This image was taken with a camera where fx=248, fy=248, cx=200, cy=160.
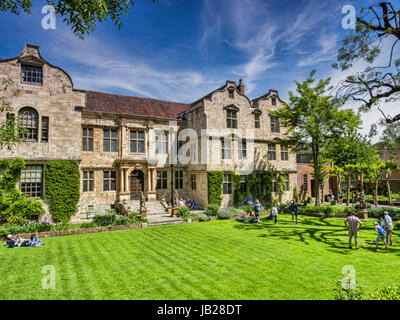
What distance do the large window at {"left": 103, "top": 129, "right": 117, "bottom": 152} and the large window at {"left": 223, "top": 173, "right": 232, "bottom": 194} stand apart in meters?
11.8

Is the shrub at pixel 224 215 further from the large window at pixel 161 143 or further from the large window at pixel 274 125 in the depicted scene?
the large window at pixel 274 125

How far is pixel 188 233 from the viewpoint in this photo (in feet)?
52.9

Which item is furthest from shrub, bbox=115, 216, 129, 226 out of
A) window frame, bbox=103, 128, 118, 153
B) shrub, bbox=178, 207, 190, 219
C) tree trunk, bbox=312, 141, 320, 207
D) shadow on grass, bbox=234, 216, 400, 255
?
tree trunk, bbox=312, 141, 320, 207

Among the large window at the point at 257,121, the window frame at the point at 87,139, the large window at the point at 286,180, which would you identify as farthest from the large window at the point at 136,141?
the large window at the point at 286,180

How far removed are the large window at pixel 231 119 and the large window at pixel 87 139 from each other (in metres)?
13.8

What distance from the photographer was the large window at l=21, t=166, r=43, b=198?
61.6 ft

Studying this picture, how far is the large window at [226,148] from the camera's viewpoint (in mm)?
26047

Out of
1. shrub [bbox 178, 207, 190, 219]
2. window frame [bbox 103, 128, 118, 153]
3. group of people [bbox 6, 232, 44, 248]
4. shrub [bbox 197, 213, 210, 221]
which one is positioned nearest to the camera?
group of people [bbox 6, 232, 44, 248]

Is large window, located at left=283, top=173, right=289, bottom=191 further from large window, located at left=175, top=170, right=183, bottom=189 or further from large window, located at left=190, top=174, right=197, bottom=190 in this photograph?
large window, located at left=175, top=170, right=183, bottom=189

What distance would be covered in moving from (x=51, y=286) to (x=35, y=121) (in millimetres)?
15654

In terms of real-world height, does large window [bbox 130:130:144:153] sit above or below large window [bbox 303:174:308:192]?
above

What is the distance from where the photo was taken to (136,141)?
85.4 feet
